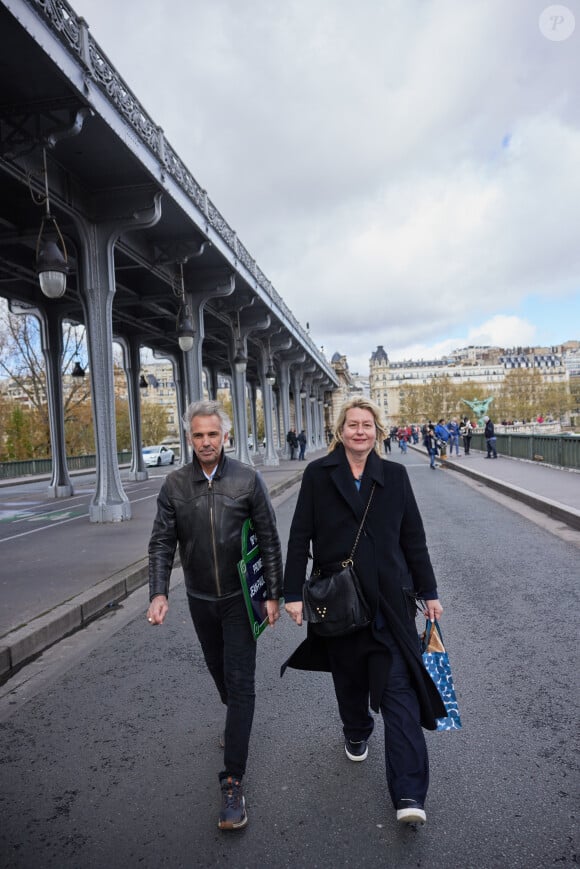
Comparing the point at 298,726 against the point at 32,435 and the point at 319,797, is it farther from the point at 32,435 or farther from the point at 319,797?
the point at 32,435

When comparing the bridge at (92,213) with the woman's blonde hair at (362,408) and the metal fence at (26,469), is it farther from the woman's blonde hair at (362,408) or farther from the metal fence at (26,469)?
the metal fence at (26,469)

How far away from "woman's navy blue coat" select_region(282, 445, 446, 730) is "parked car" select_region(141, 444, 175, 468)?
37.7 metres

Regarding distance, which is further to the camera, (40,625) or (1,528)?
(1,528)

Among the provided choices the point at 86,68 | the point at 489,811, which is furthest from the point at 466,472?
the point at 489,811

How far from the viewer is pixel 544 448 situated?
20781 millimetres

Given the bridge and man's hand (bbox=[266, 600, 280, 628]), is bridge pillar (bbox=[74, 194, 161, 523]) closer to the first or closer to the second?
the bridge

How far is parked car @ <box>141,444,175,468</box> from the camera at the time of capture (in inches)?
1583

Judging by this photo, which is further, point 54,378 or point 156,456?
point 156,456

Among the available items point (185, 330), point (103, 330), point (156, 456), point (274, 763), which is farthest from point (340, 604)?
point (156, 456)

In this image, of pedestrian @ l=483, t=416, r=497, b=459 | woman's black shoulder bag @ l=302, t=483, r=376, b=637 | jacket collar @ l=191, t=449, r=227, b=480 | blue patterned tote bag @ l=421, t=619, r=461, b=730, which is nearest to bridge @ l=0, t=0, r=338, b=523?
jacket collar @ l=191, t=449, r=227, b=480

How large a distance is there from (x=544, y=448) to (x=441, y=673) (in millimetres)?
19771

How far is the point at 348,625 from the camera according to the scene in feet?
8.30

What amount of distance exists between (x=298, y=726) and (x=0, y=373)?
121 ft

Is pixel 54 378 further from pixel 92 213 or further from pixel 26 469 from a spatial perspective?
pixel 26 469
